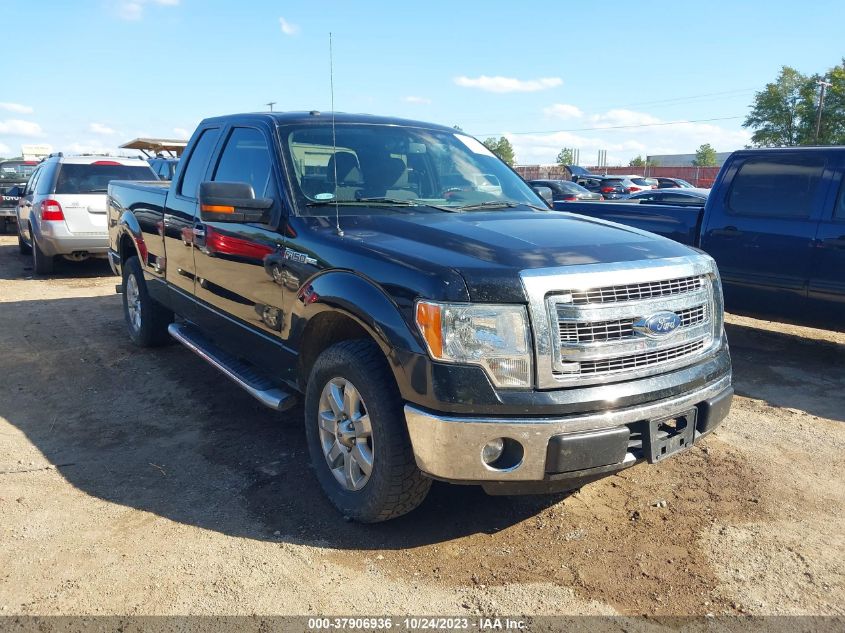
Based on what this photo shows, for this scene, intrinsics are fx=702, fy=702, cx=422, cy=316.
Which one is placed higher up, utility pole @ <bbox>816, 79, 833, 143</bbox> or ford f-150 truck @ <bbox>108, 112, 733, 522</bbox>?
utility pole @ <bbox>816, 79, 833, 143</bbox>

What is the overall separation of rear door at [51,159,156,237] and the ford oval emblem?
9.24 metres

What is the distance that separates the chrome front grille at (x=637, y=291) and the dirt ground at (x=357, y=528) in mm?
1161

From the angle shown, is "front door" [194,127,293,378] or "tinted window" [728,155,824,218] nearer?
"front door" [194,127,293,378]

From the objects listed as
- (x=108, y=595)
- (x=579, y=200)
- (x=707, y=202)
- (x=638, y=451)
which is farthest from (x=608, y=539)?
(x=579, y=200)

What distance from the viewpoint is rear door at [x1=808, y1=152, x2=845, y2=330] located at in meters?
5.95

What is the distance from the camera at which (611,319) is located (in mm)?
2932

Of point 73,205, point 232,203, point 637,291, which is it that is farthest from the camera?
point 73,205

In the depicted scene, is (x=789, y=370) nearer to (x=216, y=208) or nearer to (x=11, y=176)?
(x=216, y=208)

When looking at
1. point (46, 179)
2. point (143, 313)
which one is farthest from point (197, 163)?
point (46, 179)

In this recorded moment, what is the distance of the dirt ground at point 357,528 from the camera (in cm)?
285

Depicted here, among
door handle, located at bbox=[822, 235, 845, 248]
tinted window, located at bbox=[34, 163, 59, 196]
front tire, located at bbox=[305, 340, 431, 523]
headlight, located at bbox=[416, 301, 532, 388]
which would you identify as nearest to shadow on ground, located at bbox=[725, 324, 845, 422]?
door handle, located at bbox=[822, 235, 845, 248]

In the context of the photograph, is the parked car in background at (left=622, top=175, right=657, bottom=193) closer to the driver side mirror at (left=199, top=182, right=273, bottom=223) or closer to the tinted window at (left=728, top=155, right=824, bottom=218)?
the tinted window at (left=728, top=155, right=824, bottom=218)

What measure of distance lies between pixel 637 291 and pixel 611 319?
20cm

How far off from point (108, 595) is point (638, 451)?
2275 millimetres
